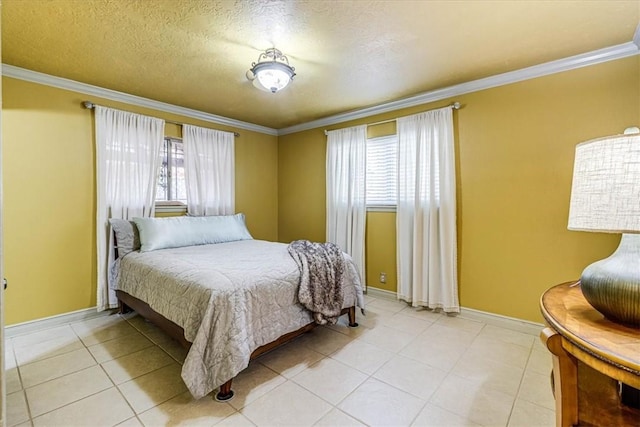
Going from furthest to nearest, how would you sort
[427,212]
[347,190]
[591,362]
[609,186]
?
[347,190] < [427,212] < [609,186] < [591,362]

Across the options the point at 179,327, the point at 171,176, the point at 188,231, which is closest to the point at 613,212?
the point at 179,327

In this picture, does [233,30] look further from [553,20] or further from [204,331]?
[553,20]

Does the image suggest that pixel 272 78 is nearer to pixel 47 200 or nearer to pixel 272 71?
pixel 272 71

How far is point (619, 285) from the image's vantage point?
41.5 inches

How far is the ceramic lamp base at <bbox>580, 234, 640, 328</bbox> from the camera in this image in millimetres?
1036

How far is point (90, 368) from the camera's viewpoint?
7.27 ft

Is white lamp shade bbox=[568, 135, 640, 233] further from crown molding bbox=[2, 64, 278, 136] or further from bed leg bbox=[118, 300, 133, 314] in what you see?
crown molding bbox=[2, 64, 278, 136]

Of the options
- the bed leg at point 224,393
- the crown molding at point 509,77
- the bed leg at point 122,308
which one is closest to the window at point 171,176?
the bed leg at point 122,308

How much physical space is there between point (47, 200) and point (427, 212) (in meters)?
3.87

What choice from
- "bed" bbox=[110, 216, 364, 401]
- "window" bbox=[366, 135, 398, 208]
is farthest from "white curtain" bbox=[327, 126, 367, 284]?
"bed" bbox=[110, 216, 364, 401]

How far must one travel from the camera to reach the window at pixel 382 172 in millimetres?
3732

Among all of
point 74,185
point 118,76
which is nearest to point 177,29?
point 118,76

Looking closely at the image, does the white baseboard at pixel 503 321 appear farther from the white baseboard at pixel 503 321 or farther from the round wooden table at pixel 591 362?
the round wooden table at pixel 591 362

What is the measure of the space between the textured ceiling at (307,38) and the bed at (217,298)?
1.62 m
